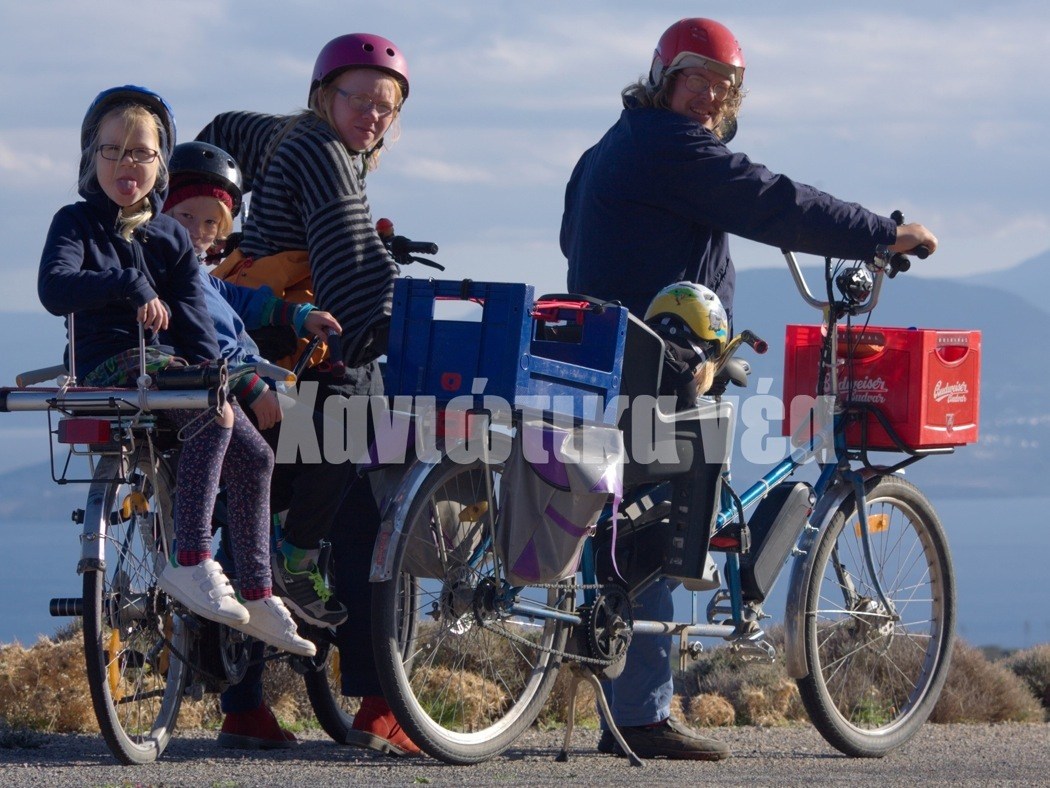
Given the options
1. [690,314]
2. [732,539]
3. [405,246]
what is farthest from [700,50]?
[732,539]

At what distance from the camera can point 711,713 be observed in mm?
6996

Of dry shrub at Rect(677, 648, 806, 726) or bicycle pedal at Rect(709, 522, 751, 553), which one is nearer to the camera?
bicycle pedal at Rect(709, 522, 751, 553)

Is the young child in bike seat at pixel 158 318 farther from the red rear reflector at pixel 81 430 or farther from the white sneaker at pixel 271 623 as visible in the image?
the red rear reflector at pixel 81 430

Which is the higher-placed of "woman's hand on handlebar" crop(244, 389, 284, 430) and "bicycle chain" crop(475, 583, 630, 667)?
"woman's hand on handlebar" crop(244, 389, 284, 430)

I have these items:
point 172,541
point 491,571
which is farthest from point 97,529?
point 491,571

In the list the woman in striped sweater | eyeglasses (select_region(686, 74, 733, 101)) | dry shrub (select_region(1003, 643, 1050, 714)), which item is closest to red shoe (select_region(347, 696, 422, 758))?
the woman in striped sweater

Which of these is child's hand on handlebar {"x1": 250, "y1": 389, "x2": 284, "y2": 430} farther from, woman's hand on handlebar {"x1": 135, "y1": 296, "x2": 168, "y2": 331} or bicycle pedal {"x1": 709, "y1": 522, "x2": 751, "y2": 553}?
bicycle pedal {"x1": 709, "y1": 522, "x2": 751, "y2": 553}

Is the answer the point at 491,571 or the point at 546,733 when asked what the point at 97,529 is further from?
the point at 546,733

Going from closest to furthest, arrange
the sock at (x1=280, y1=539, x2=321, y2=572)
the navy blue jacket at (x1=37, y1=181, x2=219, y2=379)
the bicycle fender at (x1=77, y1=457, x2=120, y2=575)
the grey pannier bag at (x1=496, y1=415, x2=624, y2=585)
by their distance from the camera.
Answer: the navy blue jacket at (x1=37, y1=181, x2=219, y2=379), the bicycle fender at (x1=77, y1=457, x2=120, y2=575), the grey pannier bag at (x1=496, y1=415, x2=624, y2=585), the sock at (x1=280, y1=539, x2=321, y2=572)

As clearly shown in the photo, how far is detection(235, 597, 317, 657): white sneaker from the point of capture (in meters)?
4.65

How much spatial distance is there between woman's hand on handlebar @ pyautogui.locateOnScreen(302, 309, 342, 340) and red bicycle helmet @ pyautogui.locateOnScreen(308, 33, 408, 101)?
837 mm

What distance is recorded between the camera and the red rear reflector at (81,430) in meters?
4.34

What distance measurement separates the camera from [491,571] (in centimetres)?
493

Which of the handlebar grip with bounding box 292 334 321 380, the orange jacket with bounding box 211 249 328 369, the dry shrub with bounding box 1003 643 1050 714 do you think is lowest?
the dry shrub with bounding box 1003 643 1050 714
